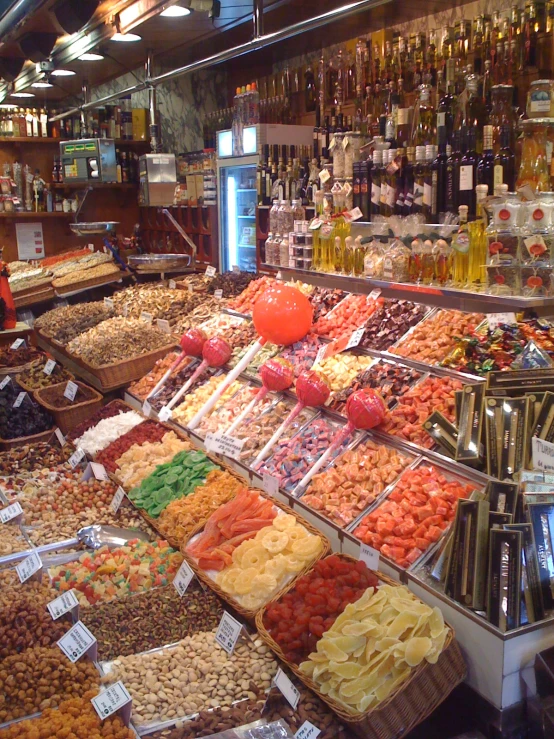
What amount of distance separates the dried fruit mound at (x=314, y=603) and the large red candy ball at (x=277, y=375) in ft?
4.29

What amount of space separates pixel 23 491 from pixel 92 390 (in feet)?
4.46

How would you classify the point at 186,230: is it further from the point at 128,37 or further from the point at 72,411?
the point at 72,411

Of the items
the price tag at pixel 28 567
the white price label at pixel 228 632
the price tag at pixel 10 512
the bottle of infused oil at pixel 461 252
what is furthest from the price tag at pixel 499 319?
the price tag at pixel 10 512

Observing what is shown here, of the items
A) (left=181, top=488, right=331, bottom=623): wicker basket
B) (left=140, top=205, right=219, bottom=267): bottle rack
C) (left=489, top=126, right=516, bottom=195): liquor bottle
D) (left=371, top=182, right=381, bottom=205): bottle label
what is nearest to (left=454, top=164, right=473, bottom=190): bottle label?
(left=489, top=126, right=516, bottom=195): liquor bottle

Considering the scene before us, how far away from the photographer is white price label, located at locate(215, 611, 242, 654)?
8.24 feet

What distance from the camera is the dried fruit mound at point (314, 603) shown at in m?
2.35

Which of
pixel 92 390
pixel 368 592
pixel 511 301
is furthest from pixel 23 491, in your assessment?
pixel 511 301

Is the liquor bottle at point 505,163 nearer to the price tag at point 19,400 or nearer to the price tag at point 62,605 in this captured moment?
the price tag at point 62,605

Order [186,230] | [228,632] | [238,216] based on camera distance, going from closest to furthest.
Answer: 1. [228,632]
2. [238,216]
3. [186,230]

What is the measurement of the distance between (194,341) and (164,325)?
103cm

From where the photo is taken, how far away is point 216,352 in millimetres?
4422

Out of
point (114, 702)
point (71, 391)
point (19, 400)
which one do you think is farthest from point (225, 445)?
point (19, 400)

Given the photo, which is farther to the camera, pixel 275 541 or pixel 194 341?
pixel 194 341

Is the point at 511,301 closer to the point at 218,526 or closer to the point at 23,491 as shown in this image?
the point at 218,526
